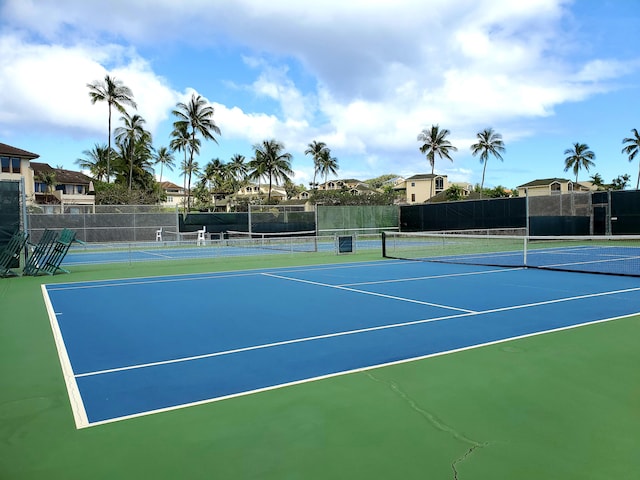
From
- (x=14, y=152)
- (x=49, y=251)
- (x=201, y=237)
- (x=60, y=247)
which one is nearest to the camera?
(x=49, y=251)

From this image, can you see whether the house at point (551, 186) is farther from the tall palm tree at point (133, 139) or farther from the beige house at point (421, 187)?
the tall palm tree at point (133, 139)

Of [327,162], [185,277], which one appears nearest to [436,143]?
[327,162]

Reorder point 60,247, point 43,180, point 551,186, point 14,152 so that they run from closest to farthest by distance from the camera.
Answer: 1. point 60,247
2. point 14,152
3. point 43,180
4. point 551,186

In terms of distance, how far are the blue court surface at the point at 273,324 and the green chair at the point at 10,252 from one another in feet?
10.8

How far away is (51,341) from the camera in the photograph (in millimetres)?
6699

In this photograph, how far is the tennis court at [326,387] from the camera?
322cm

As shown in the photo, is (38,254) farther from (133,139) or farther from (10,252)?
(133,139)

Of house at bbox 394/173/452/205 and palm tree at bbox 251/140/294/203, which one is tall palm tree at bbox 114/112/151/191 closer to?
palm tree at bbox 251/140/294/203

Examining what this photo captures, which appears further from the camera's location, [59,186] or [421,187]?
[421,187]

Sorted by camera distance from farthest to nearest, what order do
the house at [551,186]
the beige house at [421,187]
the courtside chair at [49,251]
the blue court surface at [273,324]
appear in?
1. the beige house at [421,187]
2. the house at [551,186]
3. the courtside chair at [49,251]
4. the blue court surface at [273,324]

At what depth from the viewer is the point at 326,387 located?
4609 mm

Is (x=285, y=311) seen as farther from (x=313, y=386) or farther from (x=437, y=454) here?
(x=437, y=454)

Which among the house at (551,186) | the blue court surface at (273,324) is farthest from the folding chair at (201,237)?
the house at (551,186)

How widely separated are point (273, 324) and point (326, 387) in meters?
2.93
